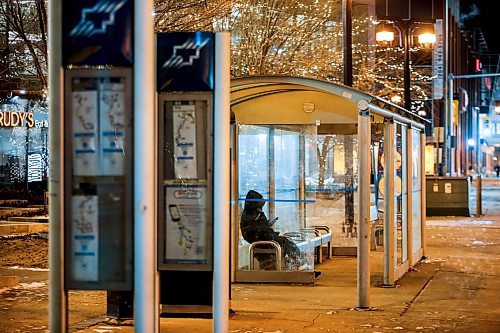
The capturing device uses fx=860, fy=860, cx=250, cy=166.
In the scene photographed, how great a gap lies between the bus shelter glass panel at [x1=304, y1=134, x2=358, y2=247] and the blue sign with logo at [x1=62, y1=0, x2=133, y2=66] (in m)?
10.4

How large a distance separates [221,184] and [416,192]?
9.16 m

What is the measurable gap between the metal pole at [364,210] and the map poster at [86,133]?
534 cm

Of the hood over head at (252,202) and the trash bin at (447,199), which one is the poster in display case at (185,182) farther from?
the trash bin at (447,199)

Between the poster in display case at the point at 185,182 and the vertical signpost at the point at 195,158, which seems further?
the poster in display case at the point at 185,182

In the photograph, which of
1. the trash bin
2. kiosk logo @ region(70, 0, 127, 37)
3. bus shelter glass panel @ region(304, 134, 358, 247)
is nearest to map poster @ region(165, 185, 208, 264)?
kiosk logo @ region(70, 0, 127, 37)

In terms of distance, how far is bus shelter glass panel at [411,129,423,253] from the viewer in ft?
48.9

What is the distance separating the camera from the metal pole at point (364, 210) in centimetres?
1098

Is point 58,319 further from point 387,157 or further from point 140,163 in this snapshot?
point 387,157

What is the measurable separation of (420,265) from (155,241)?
9.74m

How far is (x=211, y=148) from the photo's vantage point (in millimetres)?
6828

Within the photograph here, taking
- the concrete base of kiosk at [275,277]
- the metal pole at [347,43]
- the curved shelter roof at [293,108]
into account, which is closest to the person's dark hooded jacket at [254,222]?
the concrete base of kiosk at [275,277]

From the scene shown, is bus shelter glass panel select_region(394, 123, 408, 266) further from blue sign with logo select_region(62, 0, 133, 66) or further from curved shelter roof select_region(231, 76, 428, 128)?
blue sign with logo select_region(62, 0, 133, 66)

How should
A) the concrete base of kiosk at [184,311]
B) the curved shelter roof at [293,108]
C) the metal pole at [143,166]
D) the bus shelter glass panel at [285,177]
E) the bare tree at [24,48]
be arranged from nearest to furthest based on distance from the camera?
the metal pole at [143,166]
the concrete base of kiosk at [184,311]
the curved shelter roof at [293,108]
the bus shelter glass panel at [285,177]
the bare tree at [24,48]

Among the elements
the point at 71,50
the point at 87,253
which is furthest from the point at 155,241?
the point at 71,50
